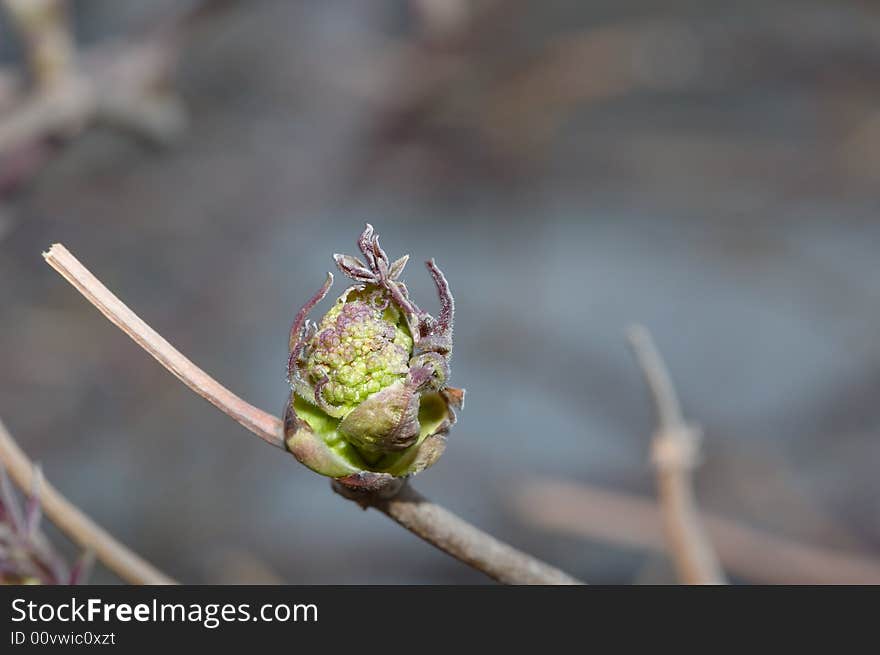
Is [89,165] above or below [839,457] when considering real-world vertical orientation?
above

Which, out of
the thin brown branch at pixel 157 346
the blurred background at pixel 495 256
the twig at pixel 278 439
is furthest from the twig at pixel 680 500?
the blurred background at pixel 495 256

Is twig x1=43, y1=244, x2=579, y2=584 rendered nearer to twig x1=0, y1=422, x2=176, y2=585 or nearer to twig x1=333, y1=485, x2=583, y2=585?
twig x1=333, y1=485, x2=583, y2=585

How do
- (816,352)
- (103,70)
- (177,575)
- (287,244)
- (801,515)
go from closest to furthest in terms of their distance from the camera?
(103,70) < (177,575) < (801,515) < (287,244) < (816,352)

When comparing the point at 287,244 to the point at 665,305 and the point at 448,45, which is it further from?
the point at 665,305

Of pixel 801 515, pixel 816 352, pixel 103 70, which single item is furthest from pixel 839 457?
pixel 103 70

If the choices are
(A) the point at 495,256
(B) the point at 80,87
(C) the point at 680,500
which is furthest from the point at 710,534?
(B) the point at 80,87

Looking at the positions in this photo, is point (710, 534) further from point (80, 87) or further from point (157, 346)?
point (157, 346)
